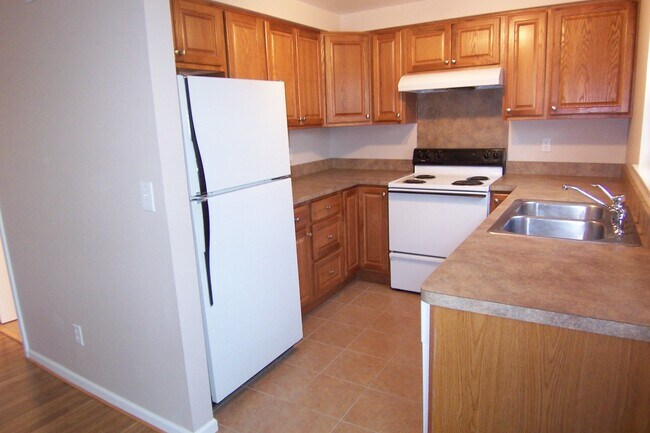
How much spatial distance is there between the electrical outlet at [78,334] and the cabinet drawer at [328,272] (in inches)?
60.7

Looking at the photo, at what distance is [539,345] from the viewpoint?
1262mm

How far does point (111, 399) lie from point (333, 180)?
2.23 metres

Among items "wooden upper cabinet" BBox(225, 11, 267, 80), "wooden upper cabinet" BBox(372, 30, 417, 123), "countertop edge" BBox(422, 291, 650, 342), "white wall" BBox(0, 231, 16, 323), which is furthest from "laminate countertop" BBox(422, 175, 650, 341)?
"white wall" BBox(0, 231, 16, 323)

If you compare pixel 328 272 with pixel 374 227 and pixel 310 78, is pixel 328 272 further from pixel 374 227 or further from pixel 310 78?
pixel 310 78

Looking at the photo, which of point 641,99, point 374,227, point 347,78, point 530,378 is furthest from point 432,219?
point 530,378

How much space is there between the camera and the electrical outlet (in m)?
2.45

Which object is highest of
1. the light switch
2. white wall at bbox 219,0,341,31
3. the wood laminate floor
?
white wall at bbox 219,0,341,31

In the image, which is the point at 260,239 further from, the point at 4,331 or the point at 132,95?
the point at 4,331

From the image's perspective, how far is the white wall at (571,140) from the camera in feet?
10.7

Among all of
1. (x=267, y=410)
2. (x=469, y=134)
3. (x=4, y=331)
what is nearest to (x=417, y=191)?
(x=469, y=134)

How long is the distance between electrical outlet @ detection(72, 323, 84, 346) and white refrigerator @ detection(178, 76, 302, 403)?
822 millimetres

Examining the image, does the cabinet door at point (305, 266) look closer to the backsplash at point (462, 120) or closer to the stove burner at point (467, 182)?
the stove burner at point (467, 182)

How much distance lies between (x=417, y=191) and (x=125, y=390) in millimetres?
2320

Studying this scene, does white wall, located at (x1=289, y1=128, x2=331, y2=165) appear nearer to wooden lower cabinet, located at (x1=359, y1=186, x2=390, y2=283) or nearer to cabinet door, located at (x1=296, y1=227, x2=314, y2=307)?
wooden lower cabinet, located at (x1=359, y1=186, x2=390, y2=283)
